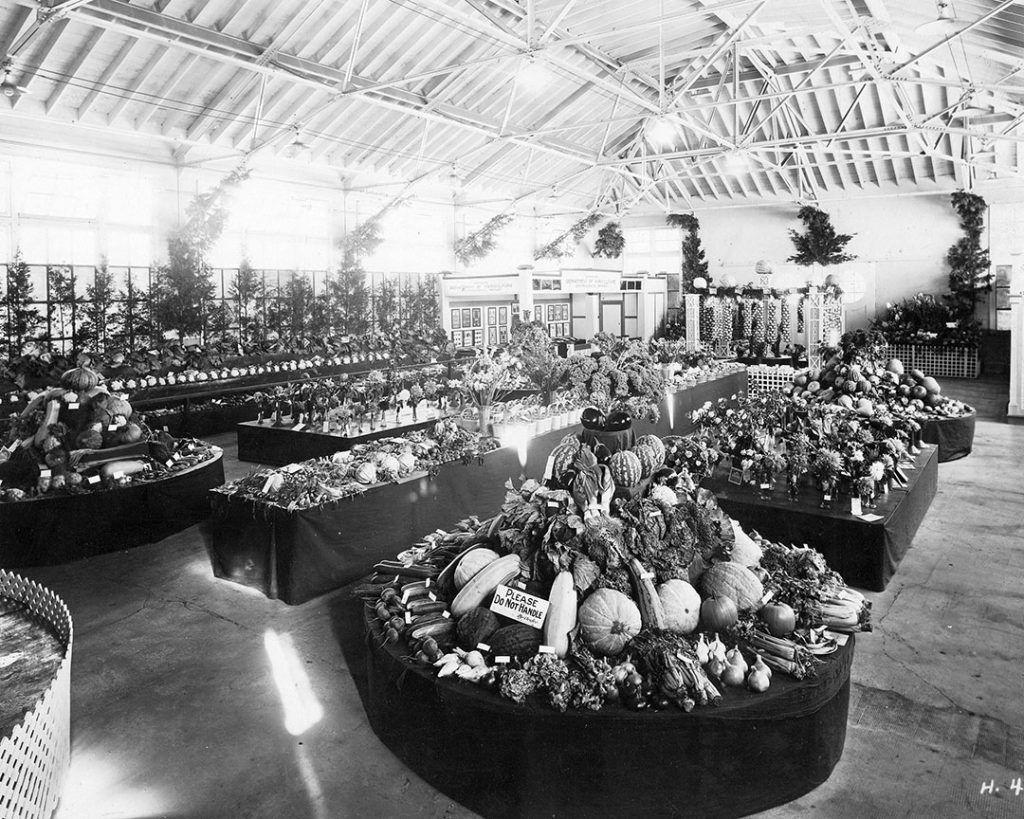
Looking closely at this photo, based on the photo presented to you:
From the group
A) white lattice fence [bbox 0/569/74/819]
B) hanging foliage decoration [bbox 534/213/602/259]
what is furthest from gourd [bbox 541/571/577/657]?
hanging foliage decoration [bbox 534/213/602/259]

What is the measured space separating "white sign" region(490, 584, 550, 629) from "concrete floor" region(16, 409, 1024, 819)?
807 mm

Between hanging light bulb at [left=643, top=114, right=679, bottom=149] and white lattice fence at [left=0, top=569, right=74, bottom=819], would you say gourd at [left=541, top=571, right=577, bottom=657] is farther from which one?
hanging light bulb at [left=643, top=114, right=679, bottom=149]

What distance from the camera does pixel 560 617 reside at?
11.5 ft

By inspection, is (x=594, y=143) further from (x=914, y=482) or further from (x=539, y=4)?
(x=914, y=482)

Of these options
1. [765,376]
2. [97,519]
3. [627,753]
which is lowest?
[627,753]

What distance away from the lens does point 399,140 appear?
16281 millimetres

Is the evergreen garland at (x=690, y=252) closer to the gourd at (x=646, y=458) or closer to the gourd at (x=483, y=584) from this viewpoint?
the gourd at (x=646, y=458)

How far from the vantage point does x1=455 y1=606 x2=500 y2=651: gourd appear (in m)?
3.56

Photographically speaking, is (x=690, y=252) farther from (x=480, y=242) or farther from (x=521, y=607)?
(x=521, y=607)

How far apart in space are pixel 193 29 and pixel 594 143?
12376mm

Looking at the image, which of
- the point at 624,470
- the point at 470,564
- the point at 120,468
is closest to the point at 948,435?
the point at 624,470

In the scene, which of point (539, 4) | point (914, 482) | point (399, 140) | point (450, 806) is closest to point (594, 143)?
point (399, 140)

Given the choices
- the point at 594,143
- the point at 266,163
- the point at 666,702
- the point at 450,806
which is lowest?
the point at 450,806

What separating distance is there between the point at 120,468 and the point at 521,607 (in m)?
4.64
